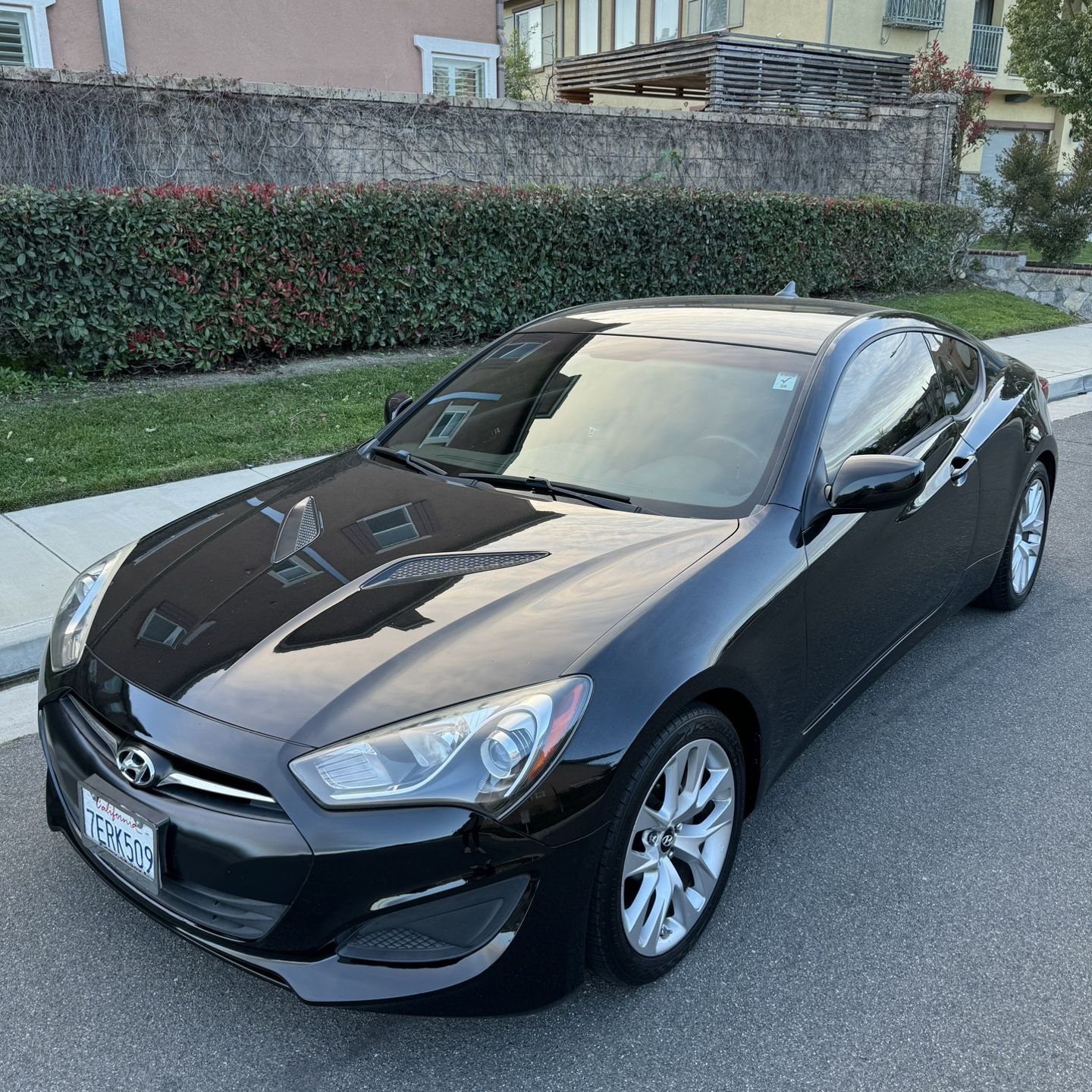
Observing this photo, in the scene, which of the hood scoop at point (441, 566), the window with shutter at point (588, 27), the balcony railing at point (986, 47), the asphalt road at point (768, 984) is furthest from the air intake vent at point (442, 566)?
the balcony railing at point (986, 47)

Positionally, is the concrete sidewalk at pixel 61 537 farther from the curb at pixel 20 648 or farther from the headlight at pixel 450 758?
the headlight at pixel 450 758

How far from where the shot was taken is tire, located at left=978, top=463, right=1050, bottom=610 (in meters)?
4.66

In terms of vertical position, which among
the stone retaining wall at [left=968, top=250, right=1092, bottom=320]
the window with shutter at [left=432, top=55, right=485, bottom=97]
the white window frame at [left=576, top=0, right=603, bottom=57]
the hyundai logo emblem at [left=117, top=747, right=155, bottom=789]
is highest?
the white window frame at [left=576, top=0, right=603, bottom=57]

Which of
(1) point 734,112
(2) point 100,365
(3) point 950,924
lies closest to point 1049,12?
(1) point 734,112

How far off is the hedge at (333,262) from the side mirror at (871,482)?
6564 mm

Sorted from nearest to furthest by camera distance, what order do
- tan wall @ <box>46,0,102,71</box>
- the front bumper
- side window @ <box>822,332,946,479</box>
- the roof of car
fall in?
the front bumper
side window @ <box>822,332,946,479</box>
the roof of car
tan wall @ <box>46,0,102,71</box>

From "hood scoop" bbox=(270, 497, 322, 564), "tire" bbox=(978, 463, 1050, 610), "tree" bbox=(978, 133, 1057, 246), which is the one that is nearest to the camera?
"hood scoop" bbox=(270, 497, 322, 564)

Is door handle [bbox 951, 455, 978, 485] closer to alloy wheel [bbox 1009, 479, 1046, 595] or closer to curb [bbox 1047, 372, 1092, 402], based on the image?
alloy wheel [bbox 1009, 479, 1046, 595]

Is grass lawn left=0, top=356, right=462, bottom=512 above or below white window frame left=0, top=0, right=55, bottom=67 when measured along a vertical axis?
below

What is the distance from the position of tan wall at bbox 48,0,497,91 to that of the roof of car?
9894mm

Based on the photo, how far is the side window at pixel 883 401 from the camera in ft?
11.0

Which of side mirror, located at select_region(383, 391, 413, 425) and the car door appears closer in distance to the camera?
the car door

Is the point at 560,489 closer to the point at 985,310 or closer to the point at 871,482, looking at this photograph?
the point at 871,482

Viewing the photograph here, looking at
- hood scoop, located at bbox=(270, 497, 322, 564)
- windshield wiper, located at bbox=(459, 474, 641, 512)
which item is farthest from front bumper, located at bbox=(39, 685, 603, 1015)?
windshield wiper, located at bbox=(459, 474, 641, 512)
